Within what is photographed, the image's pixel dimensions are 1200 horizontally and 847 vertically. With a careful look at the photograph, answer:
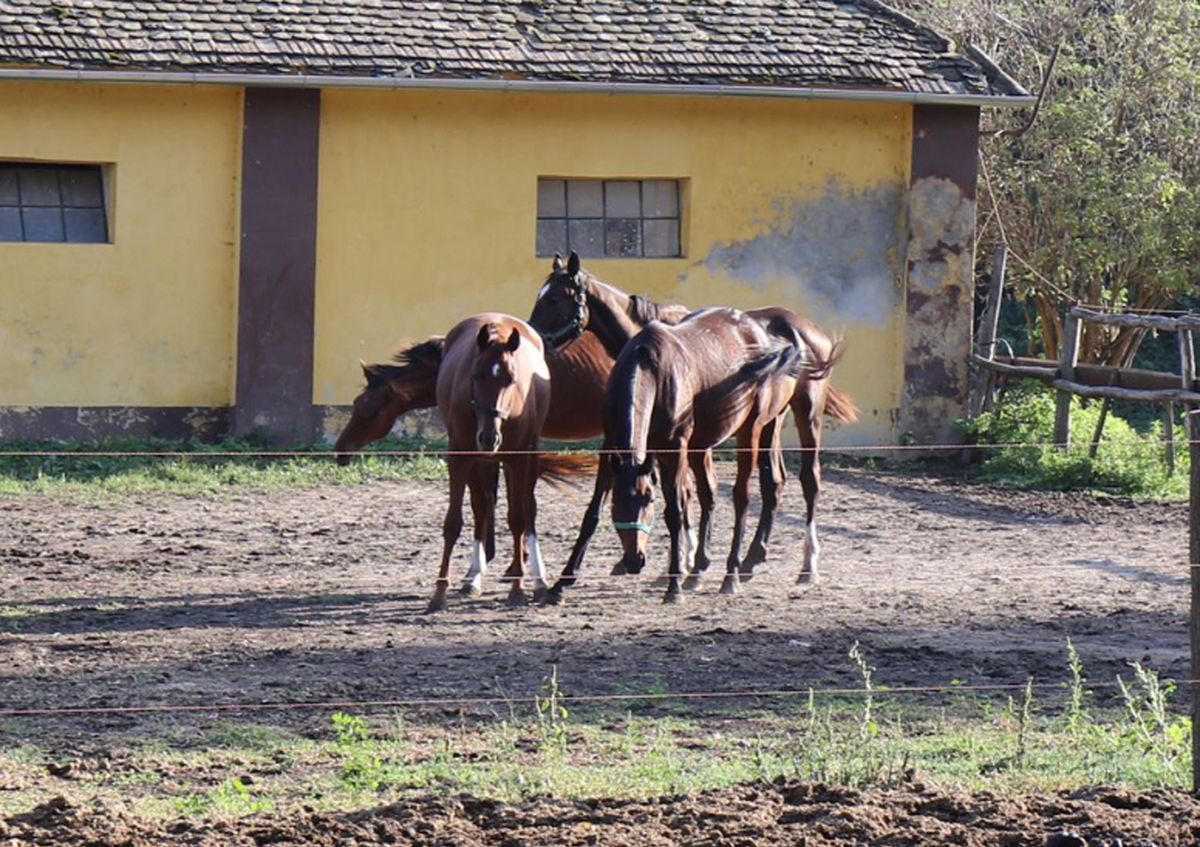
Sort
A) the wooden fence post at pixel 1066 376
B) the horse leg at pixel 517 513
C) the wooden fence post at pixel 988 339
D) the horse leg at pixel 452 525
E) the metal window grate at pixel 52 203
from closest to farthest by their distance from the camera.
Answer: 1. the horse leg at pixel 452 525
2. the horse leg at pixel 517 513
3. the metal window grate at pixel 52 203
4. the wooden fence post at pixel 1066 376
5. the wooden fence post at pixel 988 339

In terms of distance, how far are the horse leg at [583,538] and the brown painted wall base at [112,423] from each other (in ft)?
21.4

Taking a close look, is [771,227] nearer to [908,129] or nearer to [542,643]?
[908,129]

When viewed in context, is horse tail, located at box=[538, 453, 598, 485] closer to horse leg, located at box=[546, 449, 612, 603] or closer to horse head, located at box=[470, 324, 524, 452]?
horse leg, located at box=[546, 449, 612, 603]

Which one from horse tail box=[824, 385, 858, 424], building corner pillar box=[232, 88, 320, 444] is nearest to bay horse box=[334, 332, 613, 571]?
horse tail box=[824, 385, 858, 424]

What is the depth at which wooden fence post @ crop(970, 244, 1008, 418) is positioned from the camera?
1820cm

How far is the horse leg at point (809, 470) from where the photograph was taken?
38.2ft

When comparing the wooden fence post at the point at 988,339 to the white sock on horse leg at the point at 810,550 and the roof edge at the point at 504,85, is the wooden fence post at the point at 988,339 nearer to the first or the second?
the roof edge at the point at 504,85

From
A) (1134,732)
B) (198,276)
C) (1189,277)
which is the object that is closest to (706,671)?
(1134,732)

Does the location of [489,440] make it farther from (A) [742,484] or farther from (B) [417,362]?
(A) [742,484]

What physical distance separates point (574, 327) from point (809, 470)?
1937 mm

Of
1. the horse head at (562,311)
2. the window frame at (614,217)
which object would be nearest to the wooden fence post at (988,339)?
the window frame at (614,217)

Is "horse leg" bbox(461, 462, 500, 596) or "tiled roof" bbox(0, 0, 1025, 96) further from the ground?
"tiled roof" bbox(0, 0, 1025, 96)

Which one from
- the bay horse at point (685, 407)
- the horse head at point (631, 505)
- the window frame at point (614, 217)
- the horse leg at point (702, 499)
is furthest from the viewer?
the window frame at point (614, 217)

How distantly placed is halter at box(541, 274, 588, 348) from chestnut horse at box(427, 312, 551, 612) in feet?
0.41
